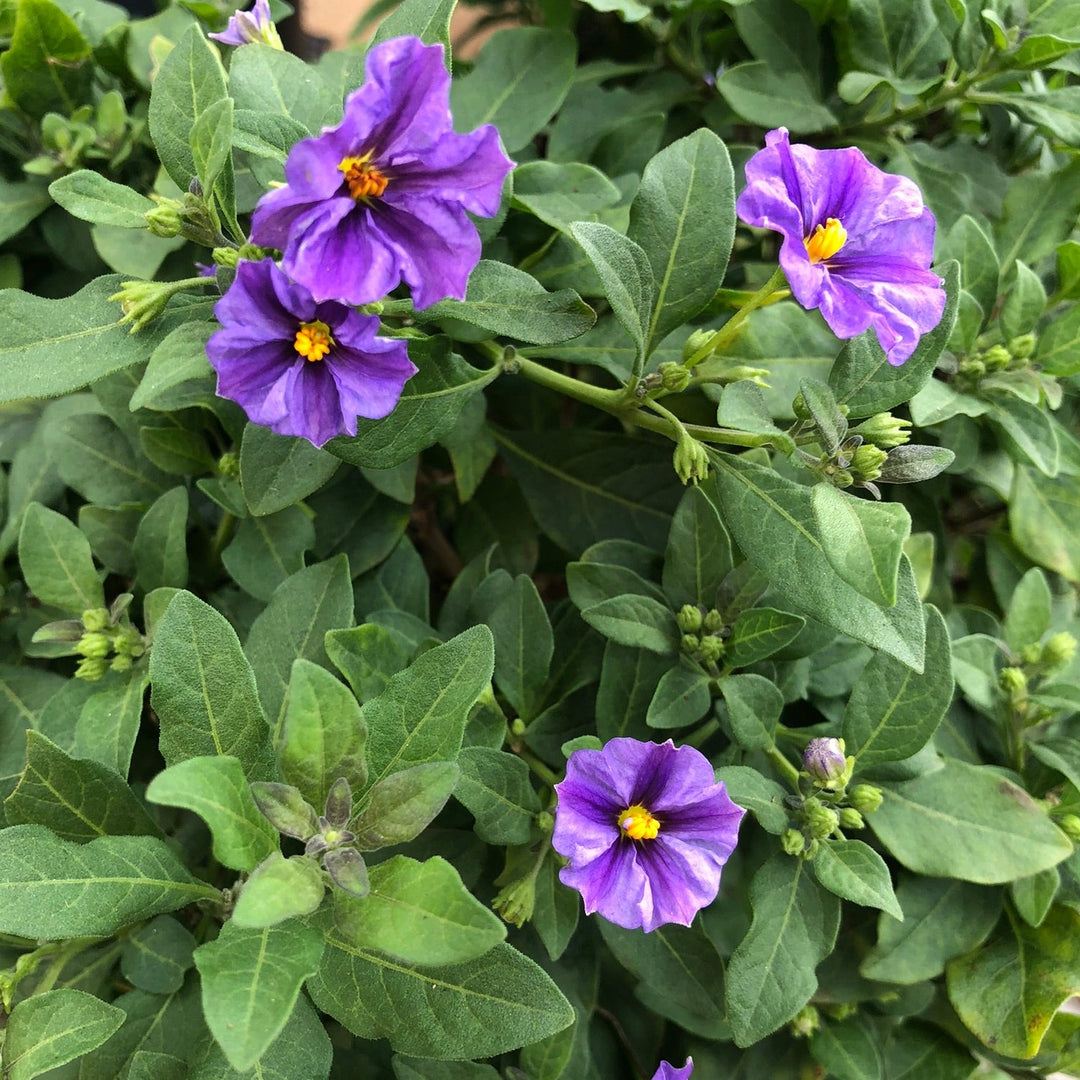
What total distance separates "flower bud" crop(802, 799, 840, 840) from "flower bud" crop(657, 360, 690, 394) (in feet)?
1.30

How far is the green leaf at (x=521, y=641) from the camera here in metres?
0.95

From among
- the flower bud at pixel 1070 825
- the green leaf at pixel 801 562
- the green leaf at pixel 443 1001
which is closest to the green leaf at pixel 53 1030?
the green leaf at pixel 443 1001

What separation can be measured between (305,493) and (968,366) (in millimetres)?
712

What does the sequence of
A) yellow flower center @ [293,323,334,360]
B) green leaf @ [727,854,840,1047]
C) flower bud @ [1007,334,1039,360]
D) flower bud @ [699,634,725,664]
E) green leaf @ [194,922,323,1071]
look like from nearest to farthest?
green leaf @ [194,922,323,1071] < yellow flower center @ [293,323,334,360] < green leaf @ [727,854,840,1047] < flower bud @ [699,634,725,664] < flower bud @ [1007,334,1039,360]

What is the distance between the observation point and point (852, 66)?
1163 millimetres

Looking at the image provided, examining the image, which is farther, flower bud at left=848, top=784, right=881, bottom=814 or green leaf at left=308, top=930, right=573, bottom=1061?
flower bud at left=848, top=784, right=881, bottom=814

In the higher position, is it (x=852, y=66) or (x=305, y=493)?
(x=852, y=66)

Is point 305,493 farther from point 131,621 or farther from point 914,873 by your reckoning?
point 914,873

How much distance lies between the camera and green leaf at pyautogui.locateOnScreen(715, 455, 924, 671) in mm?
751

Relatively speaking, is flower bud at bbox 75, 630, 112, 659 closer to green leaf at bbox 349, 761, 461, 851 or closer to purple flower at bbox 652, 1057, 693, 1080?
green leaf at bbox 349, 761, 461, 851

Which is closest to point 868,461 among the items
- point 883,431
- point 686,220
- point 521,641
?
point 883,431

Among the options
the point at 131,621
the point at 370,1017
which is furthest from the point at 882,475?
the point at 131,621

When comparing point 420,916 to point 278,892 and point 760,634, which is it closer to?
point 278,892

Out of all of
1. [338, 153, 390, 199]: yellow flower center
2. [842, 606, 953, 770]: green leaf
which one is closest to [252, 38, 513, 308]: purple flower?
[338, 153, 390, 199]: yellow flower center
